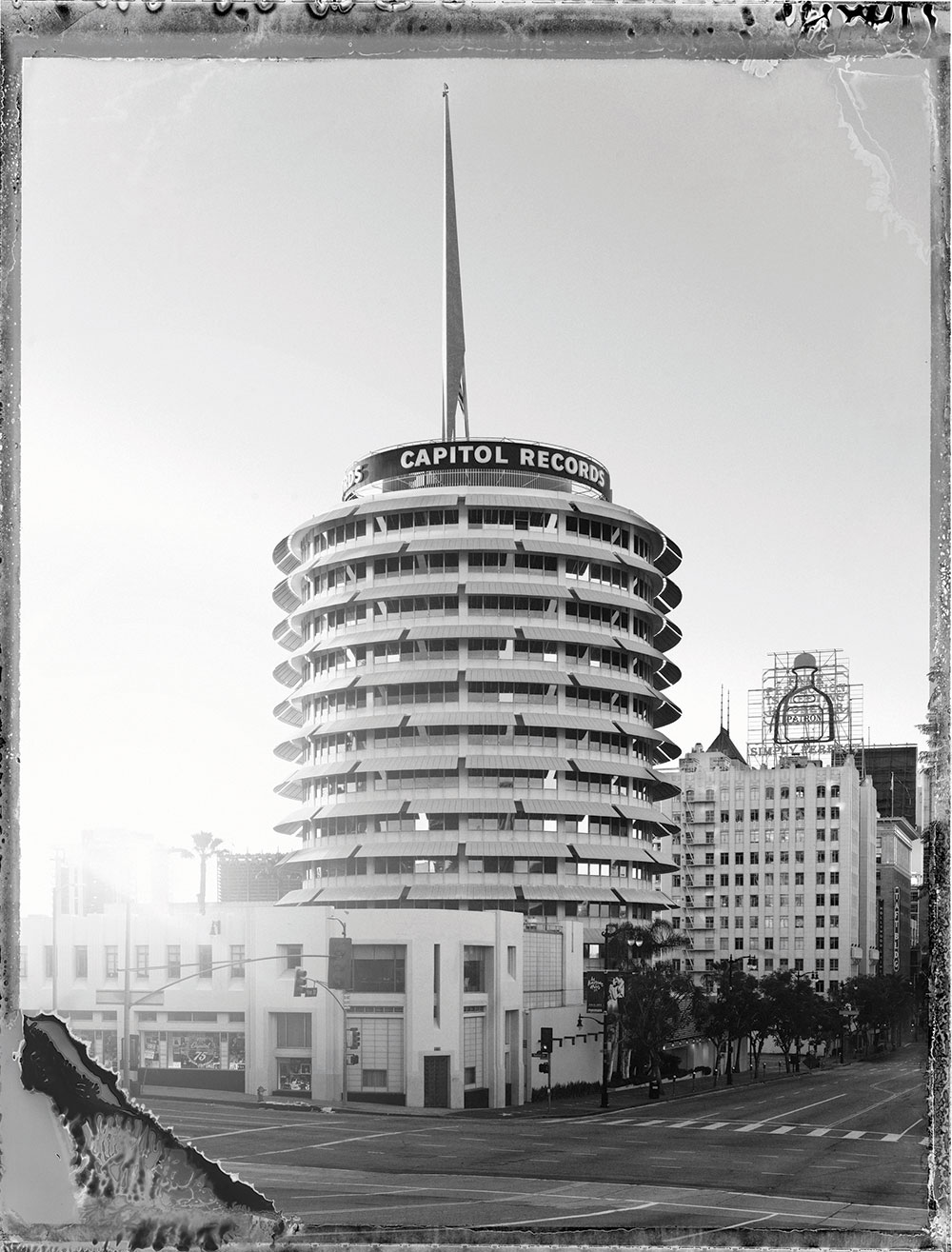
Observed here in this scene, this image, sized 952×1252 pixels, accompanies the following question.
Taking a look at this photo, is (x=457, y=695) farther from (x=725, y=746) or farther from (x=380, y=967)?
(x=725, y=746)

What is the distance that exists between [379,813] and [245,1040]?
44.8 metres

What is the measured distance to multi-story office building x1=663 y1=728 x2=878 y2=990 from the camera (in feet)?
537

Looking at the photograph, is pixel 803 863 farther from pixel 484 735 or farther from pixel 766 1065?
pixel 484 735

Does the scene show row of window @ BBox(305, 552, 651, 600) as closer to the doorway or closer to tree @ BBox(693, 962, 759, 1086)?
tree @ BBox(693, 962, 759, 1086)

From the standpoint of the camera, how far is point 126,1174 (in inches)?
357

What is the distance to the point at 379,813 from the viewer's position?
266ft

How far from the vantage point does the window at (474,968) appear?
224ft

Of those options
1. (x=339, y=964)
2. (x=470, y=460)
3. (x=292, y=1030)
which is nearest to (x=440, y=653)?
(x=470, y=460)

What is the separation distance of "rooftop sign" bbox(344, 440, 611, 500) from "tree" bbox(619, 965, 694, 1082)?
3626 centimetres

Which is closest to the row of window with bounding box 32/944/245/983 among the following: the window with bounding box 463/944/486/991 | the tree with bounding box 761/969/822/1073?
the window with bounding box 463/944/486/991

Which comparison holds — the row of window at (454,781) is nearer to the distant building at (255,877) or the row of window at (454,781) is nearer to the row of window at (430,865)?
the row of window at (430,865)

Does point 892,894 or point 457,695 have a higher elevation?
point 457,695

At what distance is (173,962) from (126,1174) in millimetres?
23554

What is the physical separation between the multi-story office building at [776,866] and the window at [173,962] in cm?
13305
